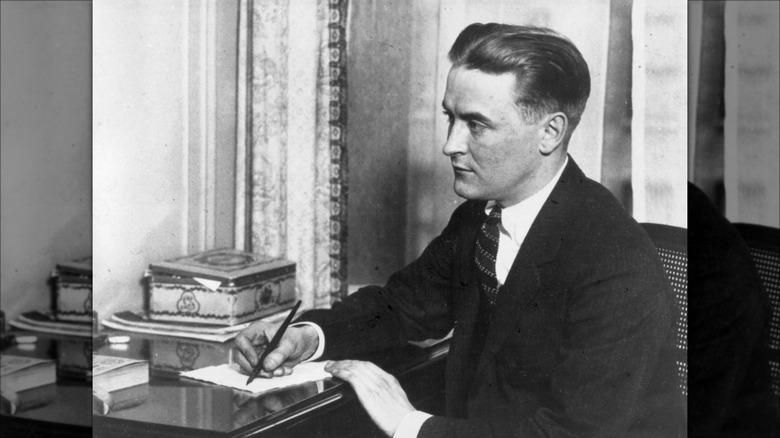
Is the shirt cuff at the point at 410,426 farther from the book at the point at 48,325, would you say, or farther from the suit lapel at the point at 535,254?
the book at the point at 48,325

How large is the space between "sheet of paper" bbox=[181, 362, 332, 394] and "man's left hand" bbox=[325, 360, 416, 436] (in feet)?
0.08

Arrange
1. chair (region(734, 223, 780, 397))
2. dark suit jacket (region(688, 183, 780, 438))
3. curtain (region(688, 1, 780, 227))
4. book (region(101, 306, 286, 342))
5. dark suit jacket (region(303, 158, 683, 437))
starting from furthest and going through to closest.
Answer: curtain (region(688, 1, 780, 227)), chair (region(734, 223, 780, 397)), dark suit jacket (region(688, 183, 780, 438)), book (region(101, 306, 286, 342)), dark suit jacket (region(303, 158, 683, 437))

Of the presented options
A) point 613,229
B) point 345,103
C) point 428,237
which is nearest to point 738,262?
point 613,229

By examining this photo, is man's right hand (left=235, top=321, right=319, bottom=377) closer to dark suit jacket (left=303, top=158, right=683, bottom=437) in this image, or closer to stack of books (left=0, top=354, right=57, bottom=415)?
dark suit jacket (left=303, top=158, right=683, bottom=437)

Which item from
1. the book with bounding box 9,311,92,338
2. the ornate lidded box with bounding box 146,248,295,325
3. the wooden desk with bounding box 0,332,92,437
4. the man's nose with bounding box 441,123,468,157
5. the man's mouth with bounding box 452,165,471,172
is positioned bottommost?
the wooden desk with bounding box 0,332,92,437

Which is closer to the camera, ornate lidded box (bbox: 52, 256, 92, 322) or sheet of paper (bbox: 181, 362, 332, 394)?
sheet of paper (bbox: 181, 362, 332, 394)

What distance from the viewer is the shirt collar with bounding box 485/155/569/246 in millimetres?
1324

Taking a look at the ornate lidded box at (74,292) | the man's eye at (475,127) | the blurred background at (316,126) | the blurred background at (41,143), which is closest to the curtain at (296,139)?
the blurred background at (316,126)

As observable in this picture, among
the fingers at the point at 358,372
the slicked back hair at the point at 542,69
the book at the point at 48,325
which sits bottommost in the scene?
the book at the point at 48,325

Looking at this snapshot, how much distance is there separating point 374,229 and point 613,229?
383 millimetres

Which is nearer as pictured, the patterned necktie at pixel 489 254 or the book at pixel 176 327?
the patterned necktie at pixel 489 254

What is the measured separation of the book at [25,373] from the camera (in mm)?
2227

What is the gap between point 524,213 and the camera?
1.33m

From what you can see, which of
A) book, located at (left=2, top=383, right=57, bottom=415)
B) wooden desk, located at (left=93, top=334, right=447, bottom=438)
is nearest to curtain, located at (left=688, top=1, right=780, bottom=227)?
wooden desk, located at (left=93, top=334, right=447, bottom=438)
